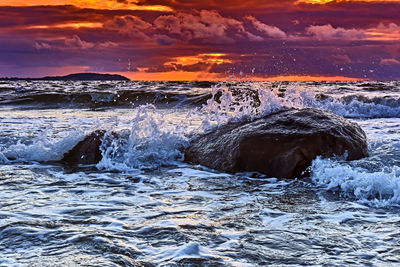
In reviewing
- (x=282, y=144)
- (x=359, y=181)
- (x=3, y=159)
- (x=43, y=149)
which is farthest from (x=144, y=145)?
(x=359, y=181)

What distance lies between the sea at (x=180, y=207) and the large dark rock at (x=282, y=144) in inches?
6.7

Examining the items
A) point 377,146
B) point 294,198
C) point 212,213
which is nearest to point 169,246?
point 212,213

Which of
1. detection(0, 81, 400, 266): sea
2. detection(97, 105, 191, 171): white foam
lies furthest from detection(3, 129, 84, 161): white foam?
detection(97, 105, 191, 171): white foam

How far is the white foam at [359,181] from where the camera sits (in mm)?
4008

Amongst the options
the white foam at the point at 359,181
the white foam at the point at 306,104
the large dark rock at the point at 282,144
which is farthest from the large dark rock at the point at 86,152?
the white foam at the point at 359,181

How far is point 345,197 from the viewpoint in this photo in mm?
4105

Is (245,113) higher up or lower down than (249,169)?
higher up

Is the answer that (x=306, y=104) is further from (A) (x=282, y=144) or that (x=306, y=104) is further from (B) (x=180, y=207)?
(B) (x=180, y=207)

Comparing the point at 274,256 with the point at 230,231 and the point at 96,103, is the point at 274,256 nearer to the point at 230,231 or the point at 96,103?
the point at 230,231

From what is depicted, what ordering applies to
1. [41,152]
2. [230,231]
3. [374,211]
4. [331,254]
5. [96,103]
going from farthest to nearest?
[96,103], [41,152], [374,211], [230,231], [331,254]

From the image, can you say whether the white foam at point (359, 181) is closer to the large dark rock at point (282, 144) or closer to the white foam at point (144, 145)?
the large dark rock at point (282, 144)

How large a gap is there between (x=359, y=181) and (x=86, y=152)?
365 centimetres

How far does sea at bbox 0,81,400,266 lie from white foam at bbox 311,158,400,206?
0.04 feet

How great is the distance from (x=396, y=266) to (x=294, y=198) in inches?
64.8
